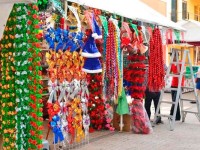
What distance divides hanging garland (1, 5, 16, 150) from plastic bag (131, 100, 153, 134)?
3.80 m

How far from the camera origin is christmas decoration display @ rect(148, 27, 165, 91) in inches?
329

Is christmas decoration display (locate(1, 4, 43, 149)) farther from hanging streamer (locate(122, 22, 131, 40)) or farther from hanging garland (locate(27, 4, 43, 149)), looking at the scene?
hanging streamer (locate(122, 22, 131, 40))

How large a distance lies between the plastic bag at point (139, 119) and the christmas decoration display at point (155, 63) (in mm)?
499

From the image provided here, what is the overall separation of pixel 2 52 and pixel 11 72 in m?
0.27

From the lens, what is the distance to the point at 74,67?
634 centimetres

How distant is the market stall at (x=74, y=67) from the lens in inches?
Answer: 189

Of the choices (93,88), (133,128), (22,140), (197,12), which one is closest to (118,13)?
(93,88)

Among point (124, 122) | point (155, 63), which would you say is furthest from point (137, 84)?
point (124, 122)

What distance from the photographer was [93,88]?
804 centimetres

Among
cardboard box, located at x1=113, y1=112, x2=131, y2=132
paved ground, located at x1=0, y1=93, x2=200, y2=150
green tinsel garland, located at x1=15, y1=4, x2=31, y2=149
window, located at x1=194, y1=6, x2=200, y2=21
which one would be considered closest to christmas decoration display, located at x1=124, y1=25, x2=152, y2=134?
cardboard box, located at x1=113, y1=112, x2=131, y2=132

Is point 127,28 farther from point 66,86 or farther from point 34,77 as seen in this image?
point 34,77

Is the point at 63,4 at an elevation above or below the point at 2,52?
above

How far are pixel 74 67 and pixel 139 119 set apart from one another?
2.39 m

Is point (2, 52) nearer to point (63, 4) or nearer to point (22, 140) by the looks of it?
point (22, 140)
